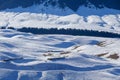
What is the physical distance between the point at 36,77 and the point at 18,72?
4.26 meters

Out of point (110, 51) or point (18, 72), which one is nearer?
point (18, 72)

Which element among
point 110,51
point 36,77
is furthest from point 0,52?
point 110,51

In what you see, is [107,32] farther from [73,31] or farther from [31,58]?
[31,58]

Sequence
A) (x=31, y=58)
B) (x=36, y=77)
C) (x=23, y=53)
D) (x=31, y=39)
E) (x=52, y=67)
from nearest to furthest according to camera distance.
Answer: (x=36, y=77), (x=52, y=67), (x=31, y=58), (x=23, y=53), (x=31, y=39)

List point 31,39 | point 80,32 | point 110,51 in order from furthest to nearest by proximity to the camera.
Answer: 1. point 80,32
2. point 31,39
3. point 110,51

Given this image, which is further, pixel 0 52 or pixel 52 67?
pixel 0 52

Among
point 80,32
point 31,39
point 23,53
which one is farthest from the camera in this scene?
point 80,32

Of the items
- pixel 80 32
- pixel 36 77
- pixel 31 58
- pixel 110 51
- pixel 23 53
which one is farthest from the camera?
pixel 80 32

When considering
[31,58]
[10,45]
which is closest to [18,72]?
[31,58]

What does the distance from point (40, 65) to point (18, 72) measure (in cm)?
651

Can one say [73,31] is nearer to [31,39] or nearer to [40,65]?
[31,39]

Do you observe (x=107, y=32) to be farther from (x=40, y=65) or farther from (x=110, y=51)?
(x=40, y=65)

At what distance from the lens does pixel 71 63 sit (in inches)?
3541

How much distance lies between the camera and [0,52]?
9669cm
